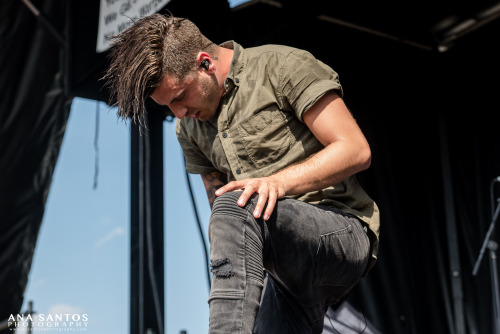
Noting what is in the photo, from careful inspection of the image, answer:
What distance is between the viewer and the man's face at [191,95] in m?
1.69

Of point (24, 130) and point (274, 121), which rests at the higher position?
point (24, 130)

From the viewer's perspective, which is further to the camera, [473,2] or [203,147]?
[473,2]

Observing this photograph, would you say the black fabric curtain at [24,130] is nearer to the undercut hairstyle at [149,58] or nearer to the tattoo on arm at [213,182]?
the tattoo on arm at [213,182]

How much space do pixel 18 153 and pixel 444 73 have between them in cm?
374

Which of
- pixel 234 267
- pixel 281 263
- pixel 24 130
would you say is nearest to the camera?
pixel 234 267

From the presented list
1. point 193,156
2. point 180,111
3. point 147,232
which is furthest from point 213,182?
point 147,232

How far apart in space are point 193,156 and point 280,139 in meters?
0.45

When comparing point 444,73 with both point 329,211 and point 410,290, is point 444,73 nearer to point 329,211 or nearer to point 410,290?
point 410,290

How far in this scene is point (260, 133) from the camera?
169 centimetres

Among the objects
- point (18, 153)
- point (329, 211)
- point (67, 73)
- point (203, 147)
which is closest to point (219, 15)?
point (67, 73)

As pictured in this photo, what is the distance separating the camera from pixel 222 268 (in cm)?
120

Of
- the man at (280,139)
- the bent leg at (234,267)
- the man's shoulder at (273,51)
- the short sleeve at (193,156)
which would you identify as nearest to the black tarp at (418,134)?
the short sleeve at (193,156)

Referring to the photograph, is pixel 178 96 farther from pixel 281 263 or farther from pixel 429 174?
pixel 429 174

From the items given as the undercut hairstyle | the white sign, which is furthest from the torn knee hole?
the white sign
